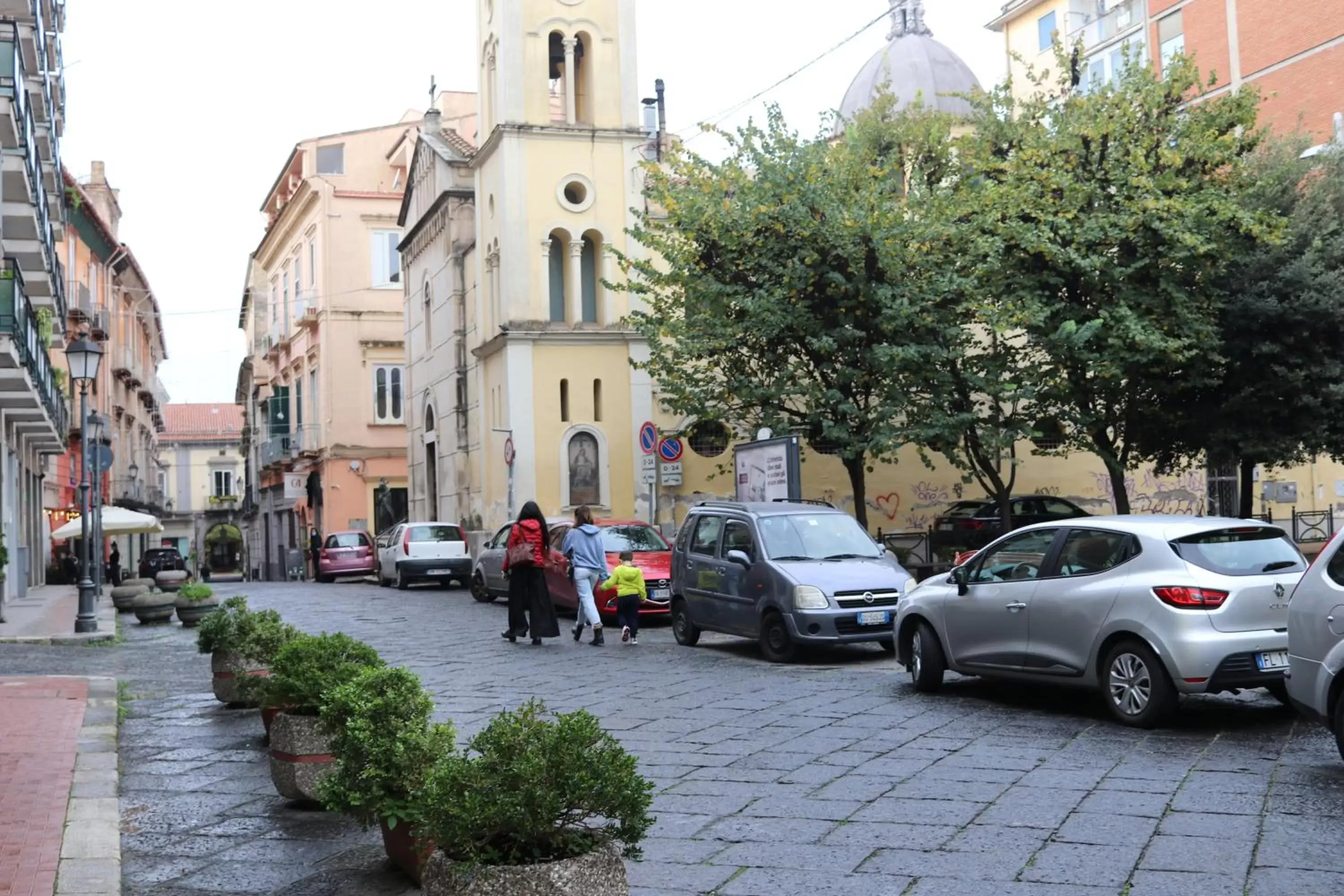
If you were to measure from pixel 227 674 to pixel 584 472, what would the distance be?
21499 millimetres

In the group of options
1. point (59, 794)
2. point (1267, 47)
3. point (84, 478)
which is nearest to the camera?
point (59, 794)

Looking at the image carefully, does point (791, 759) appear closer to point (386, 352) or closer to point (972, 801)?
point (972, 801)

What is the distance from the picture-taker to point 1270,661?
368 inches

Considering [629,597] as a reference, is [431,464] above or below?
above

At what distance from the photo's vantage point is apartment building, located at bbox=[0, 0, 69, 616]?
23.8 m

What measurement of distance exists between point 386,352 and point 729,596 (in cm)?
3813

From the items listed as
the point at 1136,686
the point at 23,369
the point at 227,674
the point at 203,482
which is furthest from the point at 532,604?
the point at 203,482

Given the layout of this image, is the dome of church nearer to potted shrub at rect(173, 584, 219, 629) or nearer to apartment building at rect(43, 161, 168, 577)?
apartment building at rect(43, 161, 168, 577)

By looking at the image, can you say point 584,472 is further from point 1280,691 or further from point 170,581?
point 1280,691

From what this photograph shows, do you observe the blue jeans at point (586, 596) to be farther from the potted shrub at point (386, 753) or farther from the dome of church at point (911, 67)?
the dome of church at point (911, 67)

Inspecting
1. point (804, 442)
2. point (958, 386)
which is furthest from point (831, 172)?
point (804, 442)

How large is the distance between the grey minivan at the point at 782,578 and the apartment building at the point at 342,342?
31.2 metres

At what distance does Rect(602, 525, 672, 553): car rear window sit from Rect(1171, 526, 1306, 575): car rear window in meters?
12.0

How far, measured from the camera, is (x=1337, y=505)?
37.2 meters
